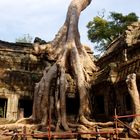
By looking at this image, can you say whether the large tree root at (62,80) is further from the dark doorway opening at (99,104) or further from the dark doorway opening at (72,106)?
the dark doorway opening at (72,106)

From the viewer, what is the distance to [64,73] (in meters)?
12.6

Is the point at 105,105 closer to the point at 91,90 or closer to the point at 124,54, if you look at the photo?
the point at 91,90

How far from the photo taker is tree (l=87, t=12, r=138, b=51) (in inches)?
1001

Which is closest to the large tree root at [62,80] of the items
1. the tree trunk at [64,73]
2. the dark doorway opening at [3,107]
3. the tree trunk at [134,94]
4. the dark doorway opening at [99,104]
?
the tree trunk at [64,73]

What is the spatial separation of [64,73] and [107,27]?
14.4m

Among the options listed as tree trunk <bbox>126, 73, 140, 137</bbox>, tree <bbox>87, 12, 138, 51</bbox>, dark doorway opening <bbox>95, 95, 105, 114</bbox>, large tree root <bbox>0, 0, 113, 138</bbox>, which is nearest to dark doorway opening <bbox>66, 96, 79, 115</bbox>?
dark doorway opening <bbox>95, 95, 105, 114</bbox>

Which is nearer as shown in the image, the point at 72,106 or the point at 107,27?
the point at 72,106

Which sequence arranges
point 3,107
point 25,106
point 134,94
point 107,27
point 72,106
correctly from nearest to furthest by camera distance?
point 134,94 → point 72,106 → point 3,107 → point 25,106 → point 107,27

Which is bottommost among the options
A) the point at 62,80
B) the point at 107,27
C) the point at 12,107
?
the point at 12,107

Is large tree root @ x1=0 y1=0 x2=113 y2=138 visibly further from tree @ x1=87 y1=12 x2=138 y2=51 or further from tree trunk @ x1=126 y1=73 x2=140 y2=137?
tree @ x1=87 y1=12 x2=138 y2=51

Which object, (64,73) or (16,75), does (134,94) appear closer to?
(64,73)

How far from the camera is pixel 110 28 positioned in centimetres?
2586

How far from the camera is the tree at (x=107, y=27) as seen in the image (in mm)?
25417

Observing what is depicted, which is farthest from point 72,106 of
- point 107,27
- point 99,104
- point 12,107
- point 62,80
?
point 107,27
